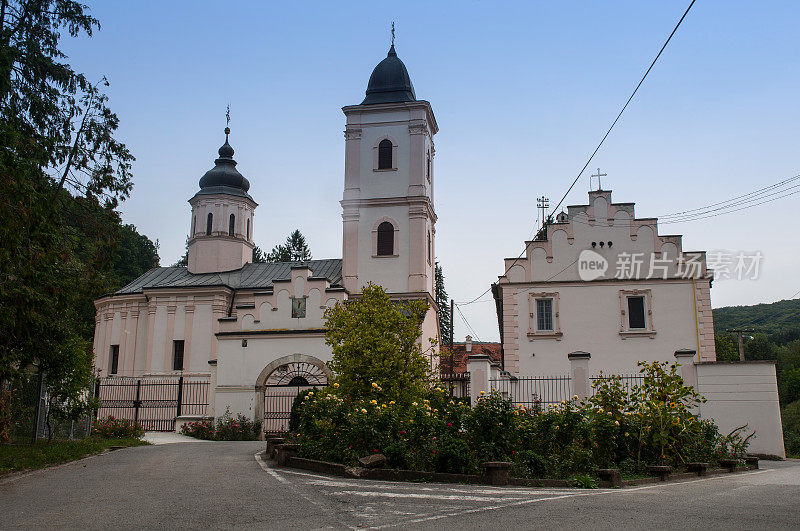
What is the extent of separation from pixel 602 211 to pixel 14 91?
20755mm

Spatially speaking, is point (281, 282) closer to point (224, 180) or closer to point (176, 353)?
point (176, 353)

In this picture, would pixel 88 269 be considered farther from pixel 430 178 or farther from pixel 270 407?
pixel 430 178

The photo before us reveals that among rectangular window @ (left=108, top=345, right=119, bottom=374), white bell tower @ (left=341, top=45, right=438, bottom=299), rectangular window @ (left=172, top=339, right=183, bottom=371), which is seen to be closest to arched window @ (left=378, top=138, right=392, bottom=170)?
white bell tower @ (left=341, top=45, right=438, bottom=299)

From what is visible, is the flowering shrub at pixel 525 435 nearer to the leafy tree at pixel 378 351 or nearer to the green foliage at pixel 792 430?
the leafy tree at pixel 378 351

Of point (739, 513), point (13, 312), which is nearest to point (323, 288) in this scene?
point (13, 312)

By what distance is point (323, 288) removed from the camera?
3095 cm

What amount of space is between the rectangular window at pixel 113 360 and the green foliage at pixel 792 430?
33.2 metres

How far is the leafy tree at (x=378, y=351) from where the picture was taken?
18406 mm

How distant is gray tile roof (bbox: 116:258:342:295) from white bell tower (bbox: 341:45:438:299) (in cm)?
325

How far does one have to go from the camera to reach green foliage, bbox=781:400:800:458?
3048 cm

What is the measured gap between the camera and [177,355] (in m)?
37.7

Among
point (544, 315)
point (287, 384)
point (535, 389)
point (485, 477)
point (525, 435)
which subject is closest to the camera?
point (485, 477)

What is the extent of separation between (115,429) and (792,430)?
Answer: 34.4m

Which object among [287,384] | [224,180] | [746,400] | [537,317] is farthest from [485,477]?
[224,180]
